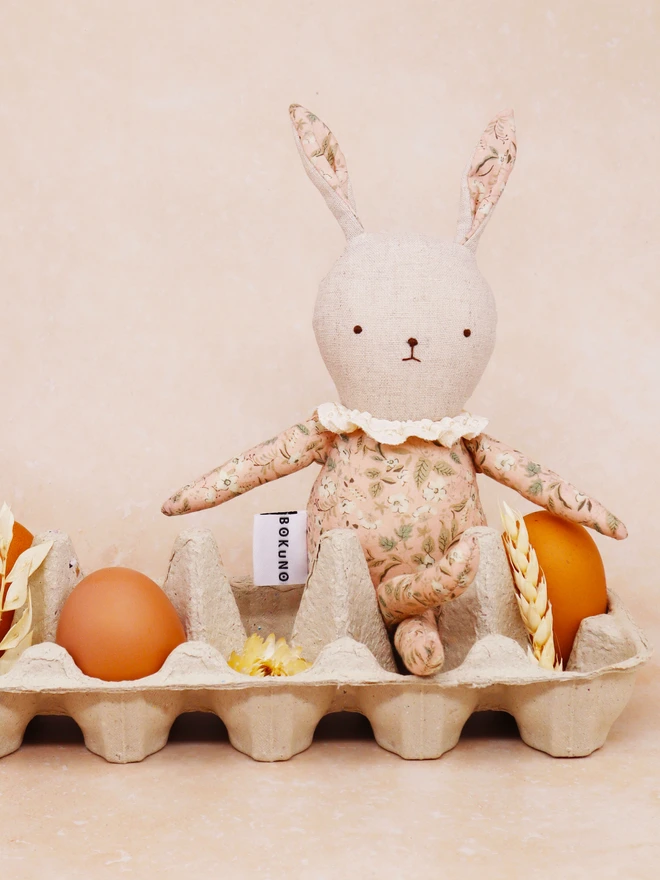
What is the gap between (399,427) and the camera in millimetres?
1898

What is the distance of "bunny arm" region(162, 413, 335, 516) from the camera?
6.46 ft

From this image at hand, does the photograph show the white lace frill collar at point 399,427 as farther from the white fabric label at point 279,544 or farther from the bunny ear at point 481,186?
the bunny ear at point 481,186

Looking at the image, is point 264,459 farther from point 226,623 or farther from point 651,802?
point 651,802

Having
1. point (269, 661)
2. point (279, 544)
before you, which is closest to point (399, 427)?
point (279, 544)

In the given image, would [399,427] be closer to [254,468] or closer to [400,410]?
[400,410]

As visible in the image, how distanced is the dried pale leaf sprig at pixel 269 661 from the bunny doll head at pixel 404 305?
0.39 m

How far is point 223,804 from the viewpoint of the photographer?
63.4 inches

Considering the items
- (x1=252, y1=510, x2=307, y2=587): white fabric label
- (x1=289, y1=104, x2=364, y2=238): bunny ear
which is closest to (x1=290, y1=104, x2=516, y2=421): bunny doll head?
(x1=289, y1=104, x2=364, y2=238): bunny ear

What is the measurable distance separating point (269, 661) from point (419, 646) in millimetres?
279

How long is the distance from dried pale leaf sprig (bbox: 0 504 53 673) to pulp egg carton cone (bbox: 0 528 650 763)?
3cm

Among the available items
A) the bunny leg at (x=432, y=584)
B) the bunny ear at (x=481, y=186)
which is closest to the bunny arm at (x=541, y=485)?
A: the bunny leg at (x=432, y=584)

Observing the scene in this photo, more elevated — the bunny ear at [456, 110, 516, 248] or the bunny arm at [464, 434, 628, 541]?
the bunny ear at [456, 110, 516, 248]

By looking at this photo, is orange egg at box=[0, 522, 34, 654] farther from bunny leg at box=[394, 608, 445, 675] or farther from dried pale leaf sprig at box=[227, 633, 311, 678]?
bunny leg at box=[394, 608, 445, 675]

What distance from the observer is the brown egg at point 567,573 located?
74.0 inches
